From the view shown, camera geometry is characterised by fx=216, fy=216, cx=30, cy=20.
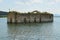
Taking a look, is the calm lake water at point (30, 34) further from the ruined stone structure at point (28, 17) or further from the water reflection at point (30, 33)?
the ruined stone structure at point (28, 17)

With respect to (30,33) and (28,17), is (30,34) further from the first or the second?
(28,17)

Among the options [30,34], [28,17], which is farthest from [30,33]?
[28,17]

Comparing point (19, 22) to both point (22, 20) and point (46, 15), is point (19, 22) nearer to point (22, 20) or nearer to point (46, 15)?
point (22, 20)

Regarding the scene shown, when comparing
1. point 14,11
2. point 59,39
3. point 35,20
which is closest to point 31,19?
point 35,20

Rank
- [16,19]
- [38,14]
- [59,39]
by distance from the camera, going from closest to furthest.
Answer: [59,39] → [16,19] → [38,14]

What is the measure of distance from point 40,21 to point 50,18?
6897 millimetres

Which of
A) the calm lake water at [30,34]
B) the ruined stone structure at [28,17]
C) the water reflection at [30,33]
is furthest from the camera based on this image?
the ruined stone structure at [28,17]

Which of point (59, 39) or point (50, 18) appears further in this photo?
point (50, 18)

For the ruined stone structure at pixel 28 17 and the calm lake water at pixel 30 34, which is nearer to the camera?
the calm lake water at pixel 30 34

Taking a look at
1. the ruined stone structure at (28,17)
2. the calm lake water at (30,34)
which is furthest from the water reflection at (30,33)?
the ruined stone structure at (28,17)

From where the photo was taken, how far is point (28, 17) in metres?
106

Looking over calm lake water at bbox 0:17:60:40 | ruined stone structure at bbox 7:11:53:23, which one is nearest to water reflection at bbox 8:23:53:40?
calm lake water at bbox 0:17:60:40

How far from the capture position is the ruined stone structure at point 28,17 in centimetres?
10287

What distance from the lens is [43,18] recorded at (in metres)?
113
